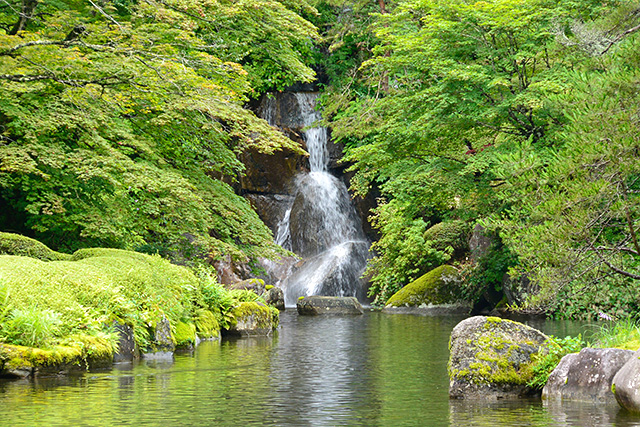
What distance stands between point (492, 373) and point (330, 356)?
4.68 meters

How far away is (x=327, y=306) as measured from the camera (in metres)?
24.5

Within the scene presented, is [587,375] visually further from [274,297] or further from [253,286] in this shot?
[274,297]

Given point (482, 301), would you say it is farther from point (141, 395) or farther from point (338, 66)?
point (141, 395)

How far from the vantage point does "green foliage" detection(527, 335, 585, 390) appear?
8.31m

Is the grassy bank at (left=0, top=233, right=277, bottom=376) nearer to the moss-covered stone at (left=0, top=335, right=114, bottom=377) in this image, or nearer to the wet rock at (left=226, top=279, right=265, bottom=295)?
the moss-covered stone at (left=0, top=335, right=114, bottom=377)

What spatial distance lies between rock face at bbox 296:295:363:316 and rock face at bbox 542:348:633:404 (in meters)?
16.6

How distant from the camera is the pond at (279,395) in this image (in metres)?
6.88

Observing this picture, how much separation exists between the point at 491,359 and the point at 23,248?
952cm

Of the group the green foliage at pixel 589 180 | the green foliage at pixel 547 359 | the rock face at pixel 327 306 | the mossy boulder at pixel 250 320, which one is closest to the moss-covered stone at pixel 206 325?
the mossy boulder at pixel 250 320

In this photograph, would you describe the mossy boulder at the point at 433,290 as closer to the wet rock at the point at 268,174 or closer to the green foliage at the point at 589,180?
the wet rock at the point at 268,174

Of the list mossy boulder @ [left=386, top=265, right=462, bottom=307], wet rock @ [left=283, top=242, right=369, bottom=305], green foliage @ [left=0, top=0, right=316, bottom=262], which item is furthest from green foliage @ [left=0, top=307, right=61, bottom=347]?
wet rock @ [left=283, top=242, right=369, bottom=305]

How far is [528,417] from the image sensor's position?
6.95m

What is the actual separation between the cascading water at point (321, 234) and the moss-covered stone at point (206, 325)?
14.2 meters

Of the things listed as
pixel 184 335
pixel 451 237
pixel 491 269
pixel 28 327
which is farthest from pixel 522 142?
pixel 28 327
